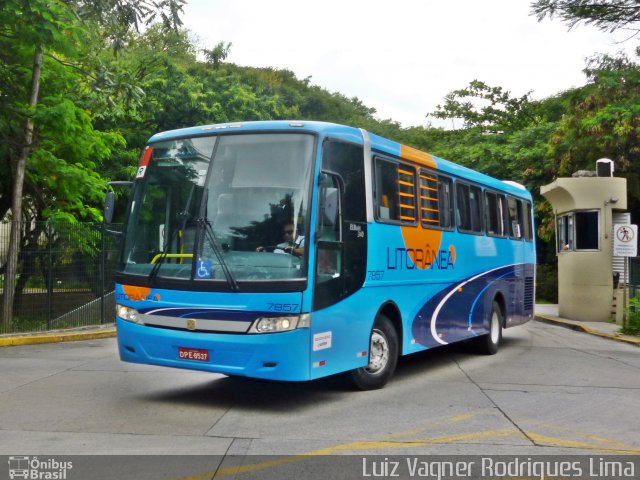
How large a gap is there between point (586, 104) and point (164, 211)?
23846mm

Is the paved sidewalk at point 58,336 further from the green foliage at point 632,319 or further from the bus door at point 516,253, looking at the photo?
the green foliage at point 632,319

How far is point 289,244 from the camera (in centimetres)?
783

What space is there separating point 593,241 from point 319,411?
16155mm

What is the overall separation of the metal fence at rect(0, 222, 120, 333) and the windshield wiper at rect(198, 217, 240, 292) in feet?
31.6

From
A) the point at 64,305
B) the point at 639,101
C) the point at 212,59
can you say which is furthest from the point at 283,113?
the point at 64,305

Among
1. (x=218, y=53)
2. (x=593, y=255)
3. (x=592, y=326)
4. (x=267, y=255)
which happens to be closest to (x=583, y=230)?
(x=593, y=255)

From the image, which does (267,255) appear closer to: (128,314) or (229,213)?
(229,213)

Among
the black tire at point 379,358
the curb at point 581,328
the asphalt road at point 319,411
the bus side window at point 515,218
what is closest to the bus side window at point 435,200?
the black tire at point 379,358

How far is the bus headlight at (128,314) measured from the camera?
27.7 ft

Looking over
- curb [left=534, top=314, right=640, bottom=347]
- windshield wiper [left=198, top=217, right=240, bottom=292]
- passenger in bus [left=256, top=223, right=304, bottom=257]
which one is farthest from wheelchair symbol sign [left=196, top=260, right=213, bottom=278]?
curb [left=534, top=314, right=640, bottom=347]

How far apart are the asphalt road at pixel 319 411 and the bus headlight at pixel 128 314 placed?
900 millimetres

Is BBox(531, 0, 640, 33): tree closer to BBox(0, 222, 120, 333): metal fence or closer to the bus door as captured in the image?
the bus door

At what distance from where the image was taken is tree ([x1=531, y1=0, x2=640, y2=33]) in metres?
16.1
